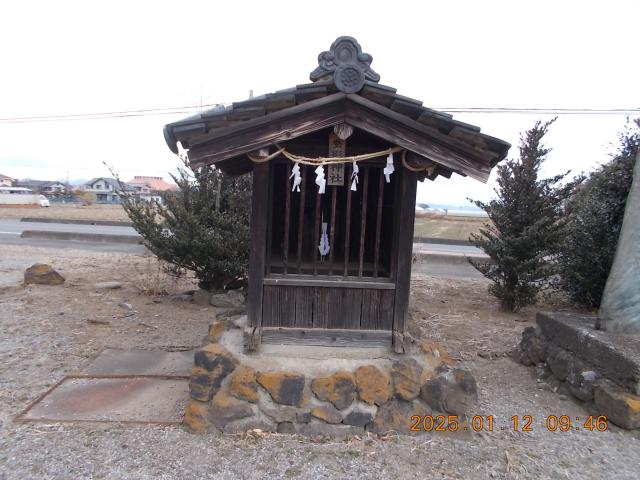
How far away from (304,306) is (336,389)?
2.50 ft

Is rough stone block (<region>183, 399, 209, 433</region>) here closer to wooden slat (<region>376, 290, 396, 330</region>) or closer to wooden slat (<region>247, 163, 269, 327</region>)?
wooden slat (<region>247, 163, 269, 327</region>)

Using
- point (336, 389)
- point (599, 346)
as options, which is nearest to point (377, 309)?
point (336, 389)

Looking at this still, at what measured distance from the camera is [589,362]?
4332 millimetres

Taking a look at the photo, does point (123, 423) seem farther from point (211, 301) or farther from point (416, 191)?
point (211, 301)

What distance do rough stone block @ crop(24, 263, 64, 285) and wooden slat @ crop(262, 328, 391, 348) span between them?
20.8 ft

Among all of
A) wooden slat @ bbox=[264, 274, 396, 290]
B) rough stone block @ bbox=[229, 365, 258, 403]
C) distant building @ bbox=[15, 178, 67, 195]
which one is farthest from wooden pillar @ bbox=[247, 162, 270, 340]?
distant building @ bbox=[15, 178, 67, 195]

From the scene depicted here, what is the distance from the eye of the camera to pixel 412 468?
10.2 ft

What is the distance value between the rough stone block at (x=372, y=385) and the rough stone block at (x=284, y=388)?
1.61 feet

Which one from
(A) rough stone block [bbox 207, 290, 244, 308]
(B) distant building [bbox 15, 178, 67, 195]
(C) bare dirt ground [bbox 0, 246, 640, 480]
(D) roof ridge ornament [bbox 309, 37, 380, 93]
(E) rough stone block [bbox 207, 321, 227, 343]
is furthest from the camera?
(B) distant building [bbox 15, 178, 67, 195]

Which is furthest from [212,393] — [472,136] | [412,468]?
[472,136]

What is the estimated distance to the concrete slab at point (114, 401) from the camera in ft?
11.8

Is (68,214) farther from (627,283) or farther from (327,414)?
(627,283)

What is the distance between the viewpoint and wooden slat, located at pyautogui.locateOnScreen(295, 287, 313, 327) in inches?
152

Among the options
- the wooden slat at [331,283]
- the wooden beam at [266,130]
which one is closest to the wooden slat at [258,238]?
the wooden slat at [331,283]
